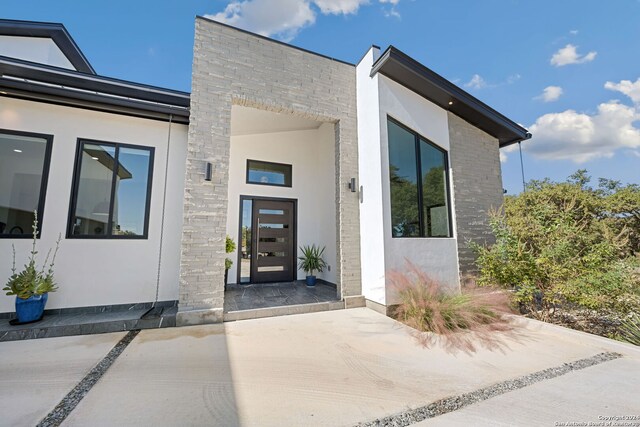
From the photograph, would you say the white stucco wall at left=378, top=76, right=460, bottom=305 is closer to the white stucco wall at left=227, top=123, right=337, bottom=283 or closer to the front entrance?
the white stucco wall at left=227, top=123, right=337, bottom=283

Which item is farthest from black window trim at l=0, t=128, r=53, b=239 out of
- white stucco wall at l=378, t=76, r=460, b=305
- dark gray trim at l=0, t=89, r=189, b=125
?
white stucco wall at l=378, t=76, r=460, b=305

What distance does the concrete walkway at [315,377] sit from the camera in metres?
1.89


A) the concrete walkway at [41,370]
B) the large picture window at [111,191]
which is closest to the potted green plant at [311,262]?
the large picture window at [111,191]

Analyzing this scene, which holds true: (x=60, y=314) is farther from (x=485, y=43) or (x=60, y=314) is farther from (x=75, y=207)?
(x=485, y=43)

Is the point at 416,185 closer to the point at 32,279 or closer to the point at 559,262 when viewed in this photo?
the point at 559,262

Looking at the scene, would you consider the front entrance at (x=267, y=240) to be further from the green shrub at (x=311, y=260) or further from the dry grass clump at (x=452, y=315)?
the dry grass clump at (x=452, y=315)

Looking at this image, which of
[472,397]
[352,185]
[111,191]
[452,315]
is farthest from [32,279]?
[452,315]

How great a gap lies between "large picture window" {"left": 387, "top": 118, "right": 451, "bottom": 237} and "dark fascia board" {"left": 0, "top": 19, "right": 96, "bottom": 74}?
931cm

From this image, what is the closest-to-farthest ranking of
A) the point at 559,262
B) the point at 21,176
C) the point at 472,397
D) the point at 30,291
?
the point at 472,397
the point at 30,291
the point at 559,262
the point at 21,176

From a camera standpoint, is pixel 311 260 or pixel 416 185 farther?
pixel 311 260

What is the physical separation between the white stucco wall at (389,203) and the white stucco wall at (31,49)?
29.5 feet

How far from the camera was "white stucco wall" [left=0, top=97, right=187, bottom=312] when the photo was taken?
4.00 meters

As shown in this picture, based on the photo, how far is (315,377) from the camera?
7.97 ft

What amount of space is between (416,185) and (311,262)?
3383 mm
